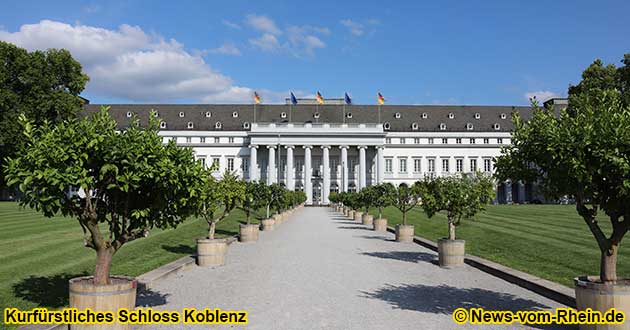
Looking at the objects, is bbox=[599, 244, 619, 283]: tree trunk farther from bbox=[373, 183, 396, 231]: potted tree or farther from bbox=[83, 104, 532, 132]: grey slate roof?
bbox=[83, 104, 532, 132]: grey slate roof

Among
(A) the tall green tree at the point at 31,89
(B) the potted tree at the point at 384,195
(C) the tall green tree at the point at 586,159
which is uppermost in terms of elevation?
(A) the tall green tree at the point at 31,89

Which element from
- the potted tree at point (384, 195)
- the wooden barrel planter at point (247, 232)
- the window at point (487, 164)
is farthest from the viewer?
the window at point (487, 164)

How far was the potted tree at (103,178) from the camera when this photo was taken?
22.5 feet

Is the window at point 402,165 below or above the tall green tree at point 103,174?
above

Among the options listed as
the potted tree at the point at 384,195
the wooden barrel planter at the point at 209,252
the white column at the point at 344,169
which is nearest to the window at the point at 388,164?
the white column at the point at 344,169

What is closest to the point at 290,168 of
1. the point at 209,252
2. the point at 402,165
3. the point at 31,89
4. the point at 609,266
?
the point at 402,165

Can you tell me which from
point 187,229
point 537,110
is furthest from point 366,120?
point 537,110

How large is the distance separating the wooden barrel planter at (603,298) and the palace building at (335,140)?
80797 millimetres

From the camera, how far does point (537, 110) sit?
8.30 meters

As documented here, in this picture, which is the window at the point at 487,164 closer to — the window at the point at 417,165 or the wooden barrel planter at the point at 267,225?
the window at the point at 417,165

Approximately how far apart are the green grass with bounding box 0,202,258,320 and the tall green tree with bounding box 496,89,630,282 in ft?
24.5

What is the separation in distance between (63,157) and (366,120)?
3591 inches

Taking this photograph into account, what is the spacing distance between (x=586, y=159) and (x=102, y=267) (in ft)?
23.4

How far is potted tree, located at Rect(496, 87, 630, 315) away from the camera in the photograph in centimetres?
681
